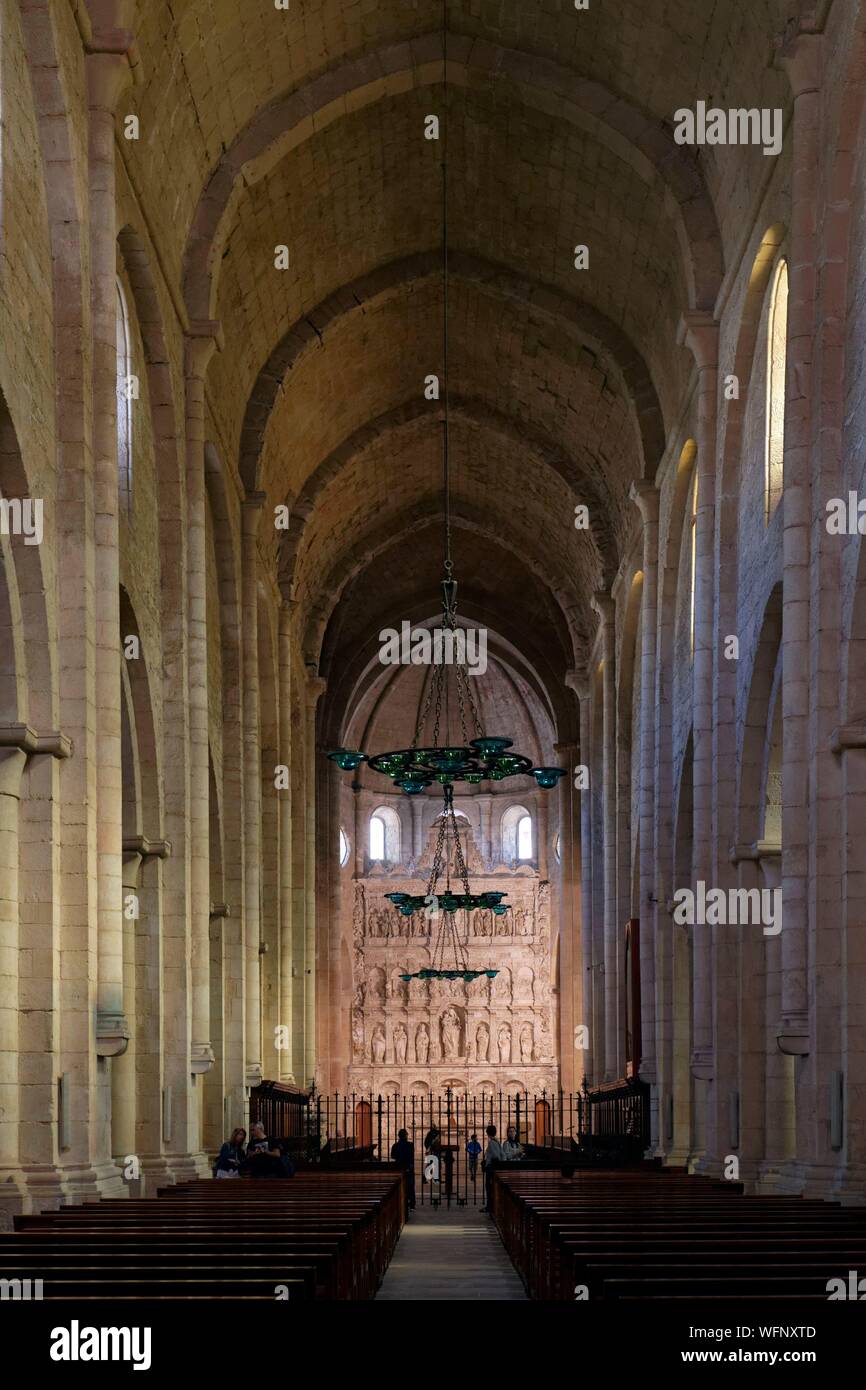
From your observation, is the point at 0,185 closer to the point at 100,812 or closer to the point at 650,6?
the point at 100,812

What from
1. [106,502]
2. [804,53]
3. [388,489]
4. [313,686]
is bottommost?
[106,502]

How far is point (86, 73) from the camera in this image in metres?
16.0

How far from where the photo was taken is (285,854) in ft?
113

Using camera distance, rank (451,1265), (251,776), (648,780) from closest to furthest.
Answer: (451,1265), (648,780), (251,776)

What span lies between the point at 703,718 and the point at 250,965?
9.37m

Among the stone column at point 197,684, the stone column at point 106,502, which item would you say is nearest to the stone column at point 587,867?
the stone column at point 197,684

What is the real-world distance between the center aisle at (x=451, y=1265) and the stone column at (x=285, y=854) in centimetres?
785

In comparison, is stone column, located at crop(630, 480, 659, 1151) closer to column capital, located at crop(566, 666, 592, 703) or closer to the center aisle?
the center aisle

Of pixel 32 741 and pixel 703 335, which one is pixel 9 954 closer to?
pixel 32 741

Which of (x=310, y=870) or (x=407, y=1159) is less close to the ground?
(x=310, y=870)

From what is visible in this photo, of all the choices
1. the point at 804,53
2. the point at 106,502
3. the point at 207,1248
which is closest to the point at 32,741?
the point at 106,502

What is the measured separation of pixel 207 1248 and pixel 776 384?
12942mm

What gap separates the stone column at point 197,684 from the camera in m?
21.6
